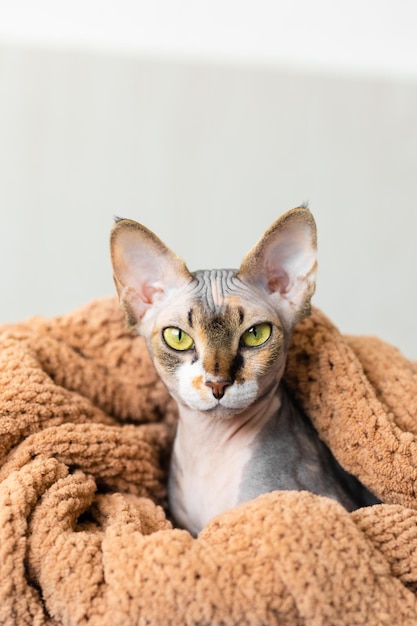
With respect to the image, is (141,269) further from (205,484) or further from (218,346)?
(205,484)

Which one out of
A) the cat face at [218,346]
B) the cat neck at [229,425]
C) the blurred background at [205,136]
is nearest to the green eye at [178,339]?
the cat face at [218,346]

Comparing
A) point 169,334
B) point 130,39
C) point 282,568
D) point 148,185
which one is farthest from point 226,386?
point 130,39

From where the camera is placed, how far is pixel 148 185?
1505 mm

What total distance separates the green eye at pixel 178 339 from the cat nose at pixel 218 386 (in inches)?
2.6

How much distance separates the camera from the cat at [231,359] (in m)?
0.80

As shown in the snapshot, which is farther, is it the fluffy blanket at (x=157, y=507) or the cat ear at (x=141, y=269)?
the cat ear at (x=141, y=269)

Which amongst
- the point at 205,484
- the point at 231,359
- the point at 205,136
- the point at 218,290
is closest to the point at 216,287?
the point at 218,290

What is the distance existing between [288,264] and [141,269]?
19 cm

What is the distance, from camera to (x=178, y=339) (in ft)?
2.69

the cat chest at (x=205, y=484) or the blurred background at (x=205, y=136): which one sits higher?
the blurred background at (x=205, y=136)

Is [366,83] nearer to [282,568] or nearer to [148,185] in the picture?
[148,185]

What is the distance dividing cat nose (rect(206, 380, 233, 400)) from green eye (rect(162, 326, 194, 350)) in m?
0.07

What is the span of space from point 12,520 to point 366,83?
118cm

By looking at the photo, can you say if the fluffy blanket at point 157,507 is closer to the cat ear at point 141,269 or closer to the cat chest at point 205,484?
the cat chest at point 205,484
